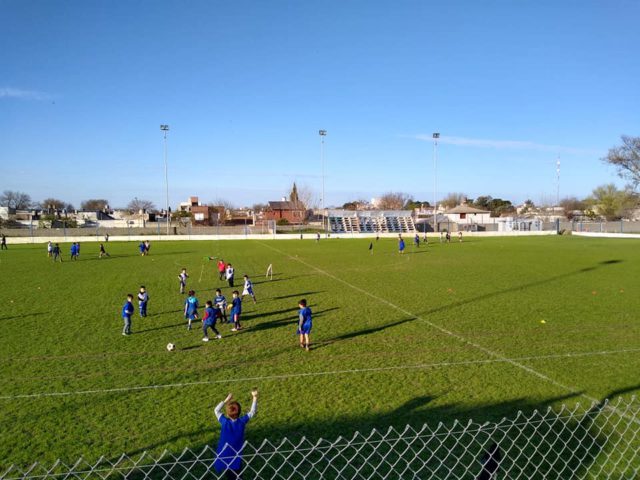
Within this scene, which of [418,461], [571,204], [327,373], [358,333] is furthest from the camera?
[571,204]

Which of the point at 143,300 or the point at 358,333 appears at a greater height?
the point at 143,300

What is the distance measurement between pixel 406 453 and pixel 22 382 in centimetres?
790

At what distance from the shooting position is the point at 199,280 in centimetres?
2411

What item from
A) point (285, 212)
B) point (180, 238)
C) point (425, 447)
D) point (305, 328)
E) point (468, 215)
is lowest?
point (425, 447)

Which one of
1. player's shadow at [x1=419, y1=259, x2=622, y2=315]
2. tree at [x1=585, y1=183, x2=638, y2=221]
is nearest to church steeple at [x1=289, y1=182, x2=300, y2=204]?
tree at [x1=585, y1=183, x2=638, y2=221]

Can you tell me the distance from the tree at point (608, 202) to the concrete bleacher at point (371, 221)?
44432 mm

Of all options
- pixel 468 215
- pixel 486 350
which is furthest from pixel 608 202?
pixel 486 350

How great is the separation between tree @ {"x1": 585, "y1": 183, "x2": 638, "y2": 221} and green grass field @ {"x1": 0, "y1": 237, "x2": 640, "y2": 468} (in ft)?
274

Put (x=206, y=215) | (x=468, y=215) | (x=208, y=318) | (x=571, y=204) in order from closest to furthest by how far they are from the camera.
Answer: (x=208, y=318) → (x=468, y=215) → (x=206, y=215) → (x=571, y=204)

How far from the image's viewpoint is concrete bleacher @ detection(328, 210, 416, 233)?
2987 inches

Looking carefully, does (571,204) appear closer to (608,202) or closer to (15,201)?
(608,202)

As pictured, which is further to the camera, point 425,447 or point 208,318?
point 208,318

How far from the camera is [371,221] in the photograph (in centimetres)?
7850

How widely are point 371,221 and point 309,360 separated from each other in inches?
2706
